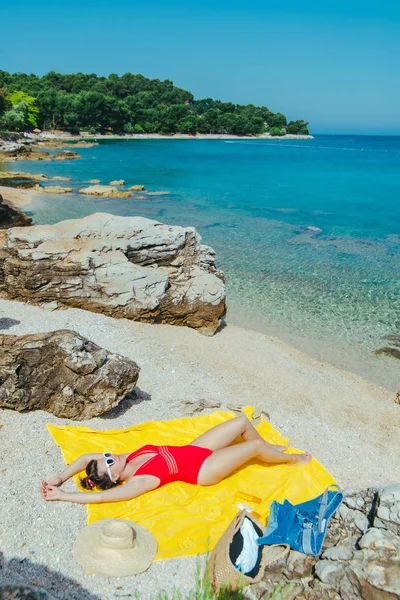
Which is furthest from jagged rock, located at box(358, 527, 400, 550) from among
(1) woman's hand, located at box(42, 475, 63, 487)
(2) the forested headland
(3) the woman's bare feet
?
(2) the forested headland

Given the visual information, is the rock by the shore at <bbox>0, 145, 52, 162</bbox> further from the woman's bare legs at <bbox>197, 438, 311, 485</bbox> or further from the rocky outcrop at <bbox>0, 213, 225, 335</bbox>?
the woman's bare legs at <bbox>197, 438, 311, 485</bbox>

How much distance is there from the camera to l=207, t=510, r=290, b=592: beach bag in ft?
15.4

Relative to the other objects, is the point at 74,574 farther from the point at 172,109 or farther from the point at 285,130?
the point at 285,130

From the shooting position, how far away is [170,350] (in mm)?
11031

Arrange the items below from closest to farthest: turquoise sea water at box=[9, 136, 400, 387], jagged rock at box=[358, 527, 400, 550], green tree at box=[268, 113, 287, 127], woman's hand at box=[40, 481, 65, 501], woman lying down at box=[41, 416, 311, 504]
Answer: jagged rock at box=[358, 527, 400, 550] < woman's hand at box=[40, 481, 65, 501] < woman lying down at box=[41, 416, 311, 504] < turquoise sea water at box=[9, 136, 400, 387] < green tree at box=[268, 113, 287, 127]

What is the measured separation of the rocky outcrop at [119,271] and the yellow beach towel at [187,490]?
4.79 m

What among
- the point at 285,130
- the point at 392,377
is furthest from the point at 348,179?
the point at 285,130

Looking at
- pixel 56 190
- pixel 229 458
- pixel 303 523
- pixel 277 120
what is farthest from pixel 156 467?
pixel 277 120

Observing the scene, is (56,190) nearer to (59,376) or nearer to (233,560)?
(59,376)

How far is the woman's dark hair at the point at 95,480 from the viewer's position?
6.15 meters

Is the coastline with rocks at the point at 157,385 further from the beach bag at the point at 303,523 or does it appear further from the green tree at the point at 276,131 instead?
the green tree at the point at 276,131

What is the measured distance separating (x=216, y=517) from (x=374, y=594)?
2.07m

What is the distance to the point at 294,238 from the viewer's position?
26453 millimetres

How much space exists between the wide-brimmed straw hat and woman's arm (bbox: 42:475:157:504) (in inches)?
20.0
